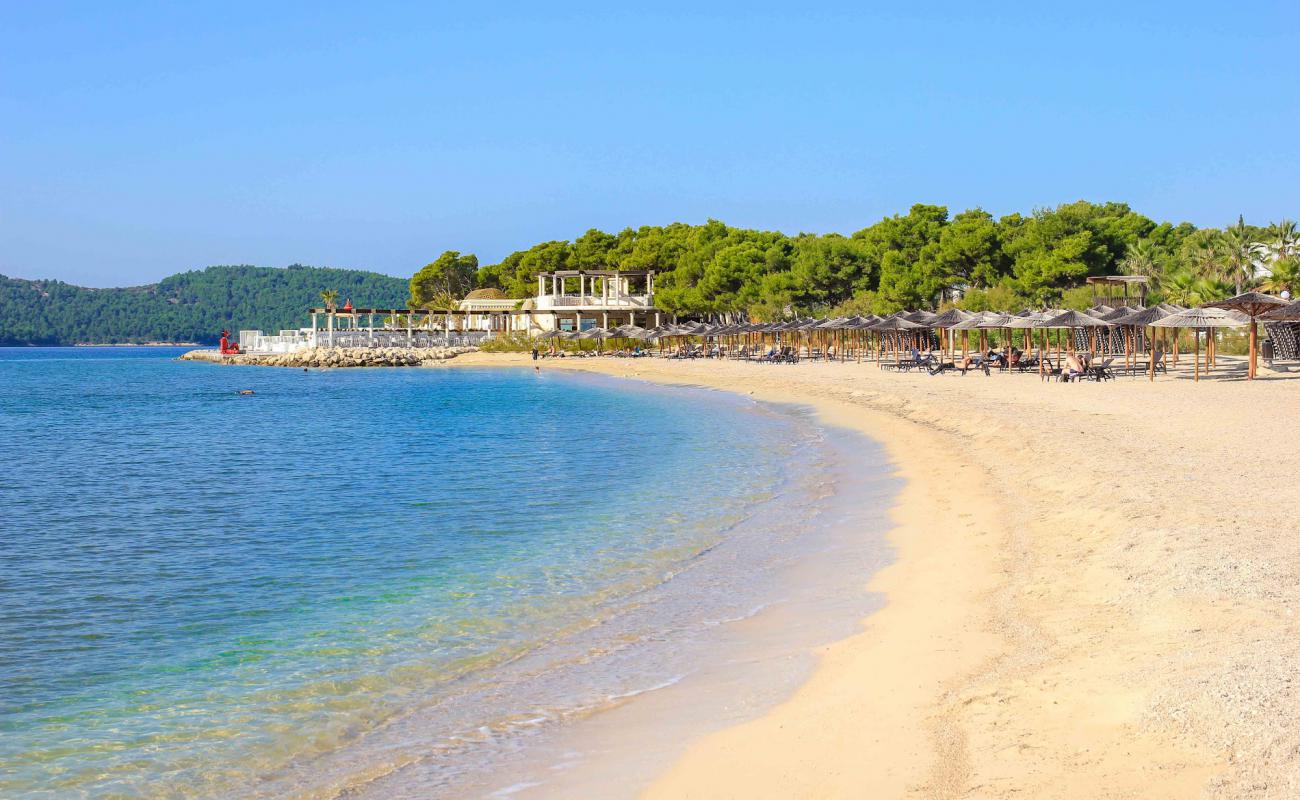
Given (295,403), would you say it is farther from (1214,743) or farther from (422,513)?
(1214,743)

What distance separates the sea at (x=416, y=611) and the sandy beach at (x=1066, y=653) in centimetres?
48

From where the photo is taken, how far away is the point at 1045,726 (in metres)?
4.93

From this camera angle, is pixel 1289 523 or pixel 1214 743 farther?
pixel 1289 523

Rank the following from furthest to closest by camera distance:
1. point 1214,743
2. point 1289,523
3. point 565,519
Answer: point 565,519 < point 1289,523 < point 1214,743

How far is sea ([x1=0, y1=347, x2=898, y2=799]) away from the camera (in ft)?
18.7

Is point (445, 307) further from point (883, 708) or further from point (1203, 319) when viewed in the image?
point (883, 708)

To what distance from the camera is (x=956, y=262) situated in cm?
6003

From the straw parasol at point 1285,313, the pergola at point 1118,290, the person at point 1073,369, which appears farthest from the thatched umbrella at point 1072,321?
the pergola at point 1118,290

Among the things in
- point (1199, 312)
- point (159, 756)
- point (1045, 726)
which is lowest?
point (159, 756)

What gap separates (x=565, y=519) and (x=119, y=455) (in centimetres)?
1493

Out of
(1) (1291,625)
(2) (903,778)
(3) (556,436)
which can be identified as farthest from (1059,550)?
(3) (556,436)

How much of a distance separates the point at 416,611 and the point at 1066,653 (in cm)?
520

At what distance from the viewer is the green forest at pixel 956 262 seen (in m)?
45.1

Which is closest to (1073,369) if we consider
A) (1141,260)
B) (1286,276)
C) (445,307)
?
(1286,276)
